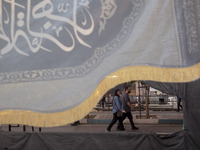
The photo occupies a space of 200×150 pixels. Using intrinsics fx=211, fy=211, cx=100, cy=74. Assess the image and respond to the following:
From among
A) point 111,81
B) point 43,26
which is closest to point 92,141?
point 111,81

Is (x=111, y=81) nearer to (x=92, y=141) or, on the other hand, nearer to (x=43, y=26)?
(x=43, y=26)

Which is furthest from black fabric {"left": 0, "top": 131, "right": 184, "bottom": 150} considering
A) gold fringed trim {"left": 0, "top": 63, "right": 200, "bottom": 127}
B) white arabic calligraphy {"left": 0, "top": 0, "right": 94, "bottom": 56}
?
white arabic calligraphy {"left": 0, "top": 0, "right": 94, "bottom": 56}

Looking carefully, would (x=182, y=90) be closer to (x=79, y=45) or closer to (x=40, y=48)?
(x=79, y=45)

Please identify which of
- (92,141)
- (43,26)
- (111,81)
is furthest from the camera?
(92,141)

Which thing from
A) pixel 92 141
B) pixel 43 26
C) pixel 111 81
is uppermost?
pixel 43 26

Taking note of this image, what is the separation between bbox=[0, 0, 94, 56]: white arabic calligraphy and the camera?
238cm

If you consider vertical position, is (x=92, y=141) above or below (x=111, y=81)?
below

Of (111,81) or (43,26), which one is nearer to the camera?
(111,81)

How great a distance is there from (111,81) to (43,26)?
104cm

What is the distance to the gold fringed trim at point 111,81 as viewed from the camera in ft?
6.82

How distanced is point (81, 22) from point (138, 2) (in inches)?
25.9

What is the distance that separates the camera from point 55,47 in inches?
94.5

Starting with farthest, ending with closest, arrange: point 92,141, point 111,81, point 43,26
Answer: point 92,141, point 43,26, point 111,81

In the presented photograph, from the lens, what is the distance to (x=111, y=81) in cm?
219
